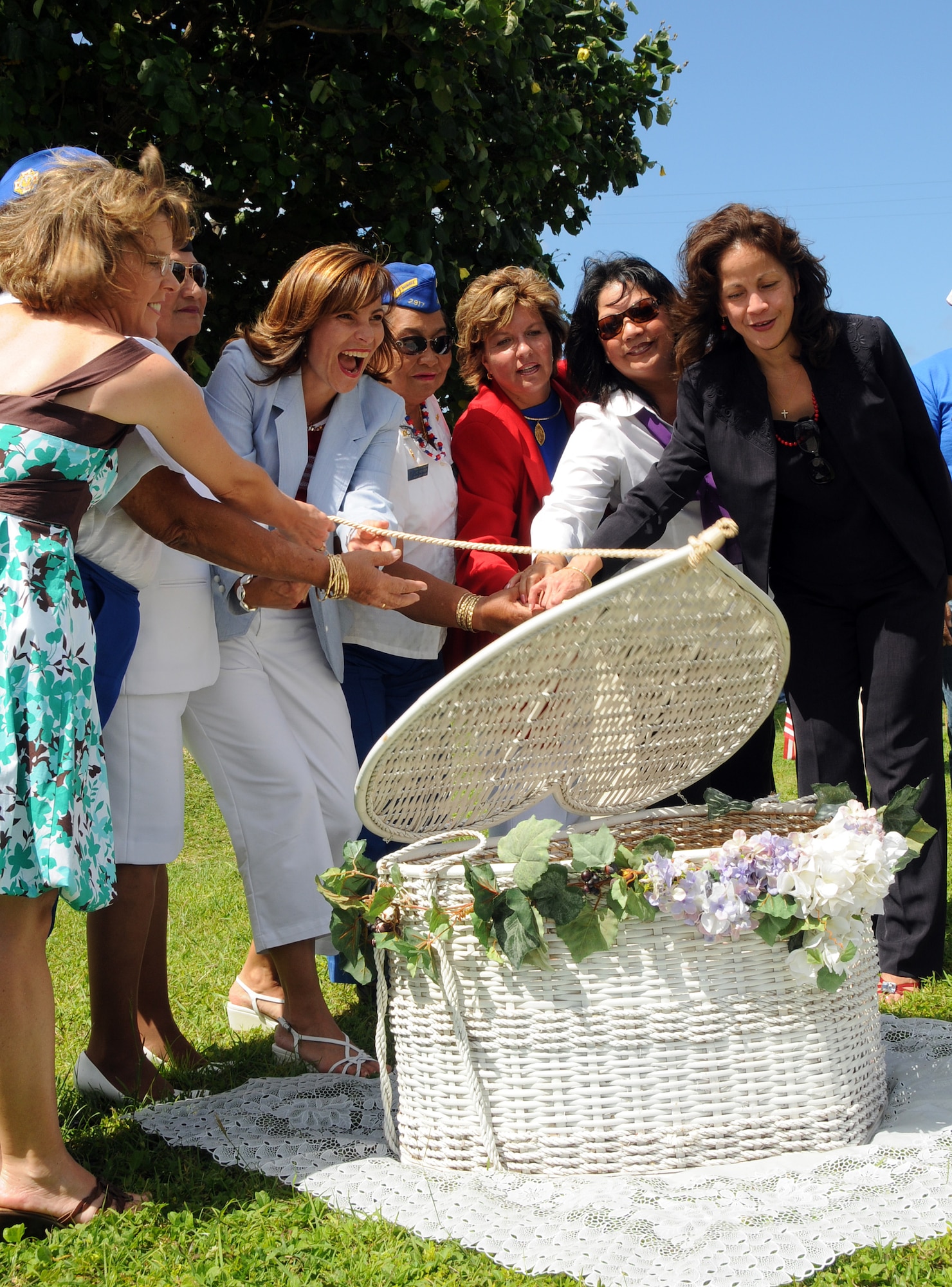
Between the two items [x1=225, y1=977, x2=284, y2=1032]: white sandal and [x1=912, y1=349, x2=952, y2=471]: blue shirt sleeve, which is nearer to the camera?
[x1=225, y1=977, x2=284, y2=1032]: white sandal

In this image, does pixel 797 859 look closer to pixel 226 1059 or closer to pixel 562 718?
pixel 562 718

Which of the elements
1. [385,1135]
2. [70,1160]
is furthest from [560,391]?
[70,1160]

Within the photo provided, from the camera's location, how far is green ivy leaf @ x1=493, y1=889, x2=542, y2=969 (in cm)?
237

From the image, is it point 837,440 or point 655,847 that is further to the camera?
point 837,440

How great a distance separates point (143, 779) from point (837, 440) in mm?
2117

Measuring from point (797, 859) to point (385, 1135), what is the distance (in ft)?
3.76

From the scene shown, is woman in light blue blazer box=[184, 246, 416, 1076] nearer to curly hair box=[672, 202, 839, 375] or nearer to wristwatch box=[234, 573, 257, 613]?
wristwatch box=[234, 573, 257, 613]

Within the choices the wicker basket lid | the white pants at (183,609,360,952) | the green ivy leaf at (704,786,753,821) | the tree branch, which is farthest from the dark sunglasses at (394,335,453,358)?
the tree branch

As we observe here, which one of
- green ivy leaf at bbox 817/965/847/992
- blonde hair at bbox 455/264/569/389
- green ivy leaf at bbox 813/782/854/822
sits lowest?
green ivy leaf at bbox 817/965/847/992

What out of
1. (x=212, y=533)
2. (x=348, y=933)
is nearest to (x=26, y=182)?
(x=212, y=533)

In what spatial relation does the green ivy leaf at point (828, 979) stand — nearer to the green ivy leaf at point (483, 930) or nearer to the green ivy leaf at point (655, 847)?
the green ivy leaf at point (655, 847)

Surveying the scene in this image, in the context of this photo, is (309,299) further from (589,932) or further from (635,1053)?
(635,1053)

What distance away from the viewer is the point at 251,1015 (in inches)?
143

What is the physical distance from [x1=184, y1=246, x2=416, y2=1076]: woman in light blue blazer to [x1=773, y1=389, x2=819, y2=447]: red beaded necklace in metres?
1.13
